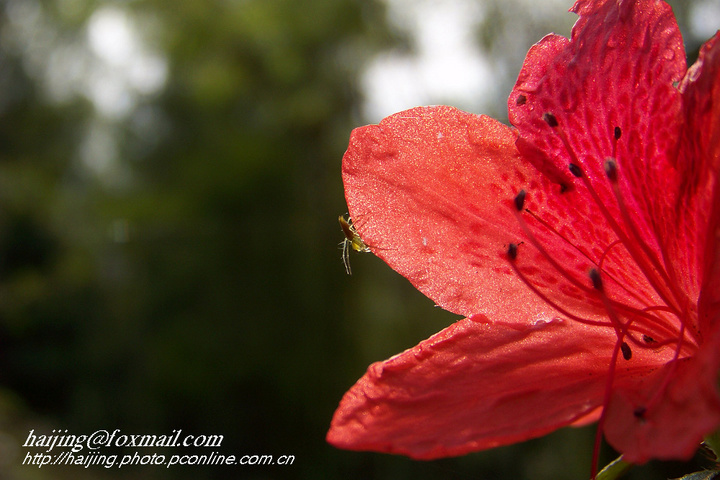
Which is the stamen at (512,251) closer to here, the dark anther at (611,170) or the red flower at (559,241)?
the red flower at (559,241)

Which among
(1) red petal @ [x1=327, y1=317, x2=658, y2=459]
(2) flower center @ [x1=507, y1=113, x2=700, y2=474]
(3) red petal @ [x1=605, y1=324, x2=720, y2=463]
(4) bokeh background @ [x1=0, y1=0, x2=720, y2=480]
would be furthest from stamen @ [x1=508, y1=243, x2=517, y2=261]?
(4) bokeh background @ [x1=0, y1=0, x2=720, y2=480]

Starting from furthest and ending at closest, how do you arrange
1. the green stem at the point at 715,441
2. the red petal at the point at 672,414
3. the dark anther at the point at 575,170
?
the dark anther at the point at 575,170 < the green stem at the point at 715,441 < the red petal at the point at 672,414

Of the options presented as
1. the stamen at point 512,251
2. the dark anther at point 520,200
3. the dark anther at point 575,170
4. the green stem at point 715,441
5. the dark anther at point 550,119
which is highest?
the dark anther at point 550,119

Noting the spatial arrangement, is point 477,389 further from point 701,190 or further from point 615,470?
point 701,190

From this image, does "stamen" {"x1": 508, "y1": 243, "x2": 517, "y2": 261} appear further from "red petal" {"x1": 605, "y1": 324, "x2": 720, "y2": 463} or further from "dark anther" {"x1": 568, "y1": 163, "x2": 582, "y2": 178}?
Answer: "red petal" {"x1": 605, "y1": 324, "x2": 720, "y2": 463}

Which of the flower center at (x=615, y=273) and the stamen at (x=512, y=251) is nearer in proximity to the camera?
the flower center at (x=615, y=273)

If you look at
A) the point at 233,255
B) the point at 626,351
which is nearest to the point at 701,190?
the point at 626,351

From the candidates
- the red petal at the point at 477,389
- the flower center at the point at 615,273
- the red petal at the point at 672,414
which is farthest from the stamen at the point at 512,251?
the red petal at the point at 672,414
